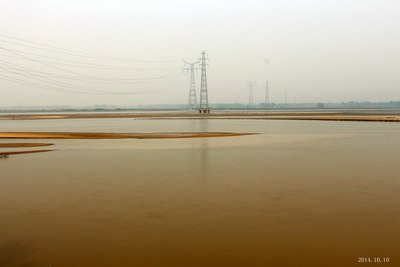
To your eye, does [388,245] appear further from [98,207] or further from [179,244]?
[98,207]

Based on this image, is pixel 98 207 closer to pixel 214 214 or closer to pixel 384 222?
pixel 214 214

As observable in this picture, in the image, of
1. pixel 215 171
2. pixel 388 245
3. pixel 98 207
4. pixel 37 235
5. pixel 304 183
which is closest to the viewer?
pixel 388 245

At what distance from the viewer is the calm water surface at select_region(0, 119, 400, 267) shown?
9.11m

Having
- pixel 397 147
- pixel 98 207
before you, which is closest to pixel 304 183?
pixel 98 207

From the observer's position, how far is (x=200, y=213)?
12352mm

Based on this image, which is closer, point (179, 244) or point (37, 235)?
point (179, 244)

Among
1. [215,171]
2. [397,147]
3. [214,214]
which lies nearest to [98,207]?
[214,214]

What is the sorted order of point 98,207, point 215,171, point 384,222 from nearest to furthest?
1. point 384,222
2. point 98,207
3. point 215,171

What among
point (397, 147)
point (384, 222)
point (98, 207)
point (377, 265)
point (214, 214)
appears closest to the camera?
point (377, 265)

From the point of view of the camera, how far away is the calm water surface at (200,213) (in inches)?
359

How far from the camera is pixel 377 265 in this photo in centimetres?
841

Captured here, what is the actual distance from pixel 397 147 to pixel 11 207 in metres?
27.5

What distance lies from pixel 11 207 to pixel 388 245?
1134cm

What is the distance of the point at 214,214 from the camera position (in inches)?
482
